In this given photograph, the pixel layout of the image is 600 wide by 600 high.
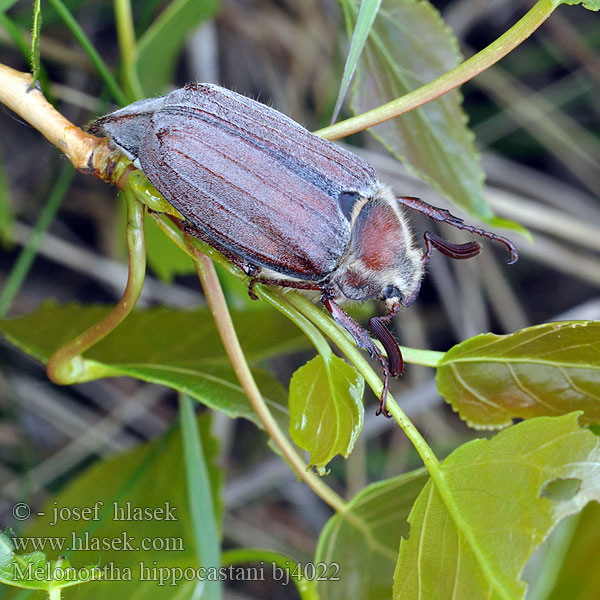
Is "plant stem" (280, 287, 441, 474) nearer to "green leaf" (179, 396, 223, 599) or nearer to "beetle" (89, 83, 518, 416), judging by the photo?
"beetle" (89, 83, 518, 416)

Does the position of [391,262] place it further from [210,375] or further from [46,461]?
[46,461]

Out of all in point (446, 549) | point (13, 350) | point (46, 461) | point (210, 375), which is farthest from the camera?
point (46, 461)

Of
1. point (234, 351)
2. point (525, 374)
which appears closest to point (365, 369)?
point (234, 351)

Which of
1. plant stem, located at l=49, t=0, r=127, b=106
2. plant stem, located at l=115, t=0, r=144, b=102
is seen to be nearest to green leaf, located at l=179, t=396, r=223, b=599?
plant stem, located at l=49, t=0, r=127, b=106

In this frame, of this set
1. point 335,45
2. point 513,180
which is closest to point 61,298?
point 335,45

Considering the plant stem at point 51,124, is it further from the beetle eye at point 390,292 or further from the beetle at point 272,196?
the beetle eye at point 390,292

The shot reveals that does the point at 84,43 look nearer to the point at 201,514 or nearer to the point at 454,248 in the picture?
the point at 454,248
